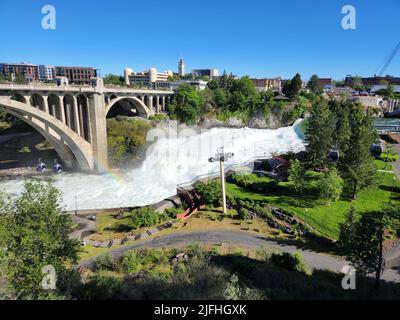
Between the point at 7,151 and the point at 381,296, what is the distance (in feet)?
152

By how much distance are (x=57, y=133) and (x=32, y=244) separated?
25018 mm

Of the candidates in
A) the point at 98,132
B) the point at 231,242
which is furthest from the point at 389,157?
the point at 98,132

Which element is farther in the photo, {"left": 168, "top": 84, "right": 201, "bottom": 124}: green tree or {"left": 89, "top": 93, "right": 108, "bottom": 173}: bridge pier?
{"left": 168, "top": 84, "right": 201, "bottom": 124}: green tree

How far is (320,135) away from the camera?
31281 mm

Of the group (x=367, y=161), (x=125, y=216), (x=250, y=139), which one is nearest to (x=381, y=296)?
Result: (x=367, y=161)

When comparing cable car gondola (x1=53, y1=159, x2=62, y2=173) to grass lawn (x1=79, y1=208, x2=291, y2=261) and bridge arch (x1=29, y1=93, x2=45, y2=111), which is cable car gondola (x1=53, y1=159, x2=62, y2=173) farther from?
grass lawn (x1=79, y1=208, x2=291, y2=261)

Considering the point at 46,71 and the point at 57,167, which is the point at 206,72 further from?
the point at 57,167

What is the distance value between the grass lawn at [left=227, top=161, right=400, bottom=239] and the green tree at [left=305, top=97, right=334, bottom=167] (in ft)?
11.7

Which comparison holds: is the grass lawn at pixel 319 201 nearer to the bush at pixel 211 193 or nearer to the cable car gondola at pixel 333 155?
the bush at pixel 211 193

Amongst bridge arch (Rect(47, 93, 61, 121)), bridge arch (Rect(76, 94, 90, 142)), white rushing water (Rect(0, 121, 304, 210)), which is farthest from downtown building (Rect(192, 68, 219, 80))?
bridge arch (Rect(47, 93, 61, 121))

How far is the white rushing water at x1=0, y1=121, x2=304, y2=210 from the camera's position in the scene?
92.7 ft

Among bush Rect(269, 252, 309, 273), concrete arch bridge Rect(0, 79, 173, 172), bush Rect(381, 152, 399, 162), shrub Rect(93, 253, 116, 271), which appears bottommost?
shrub Rect(93, 253, 116, 271)

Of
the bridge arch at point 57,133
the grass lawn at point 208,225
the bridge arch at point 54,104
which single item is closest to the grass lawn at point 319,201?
the grass lawn at point 208,225

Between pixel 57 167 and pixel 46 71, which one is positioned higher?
pixel 46 71
